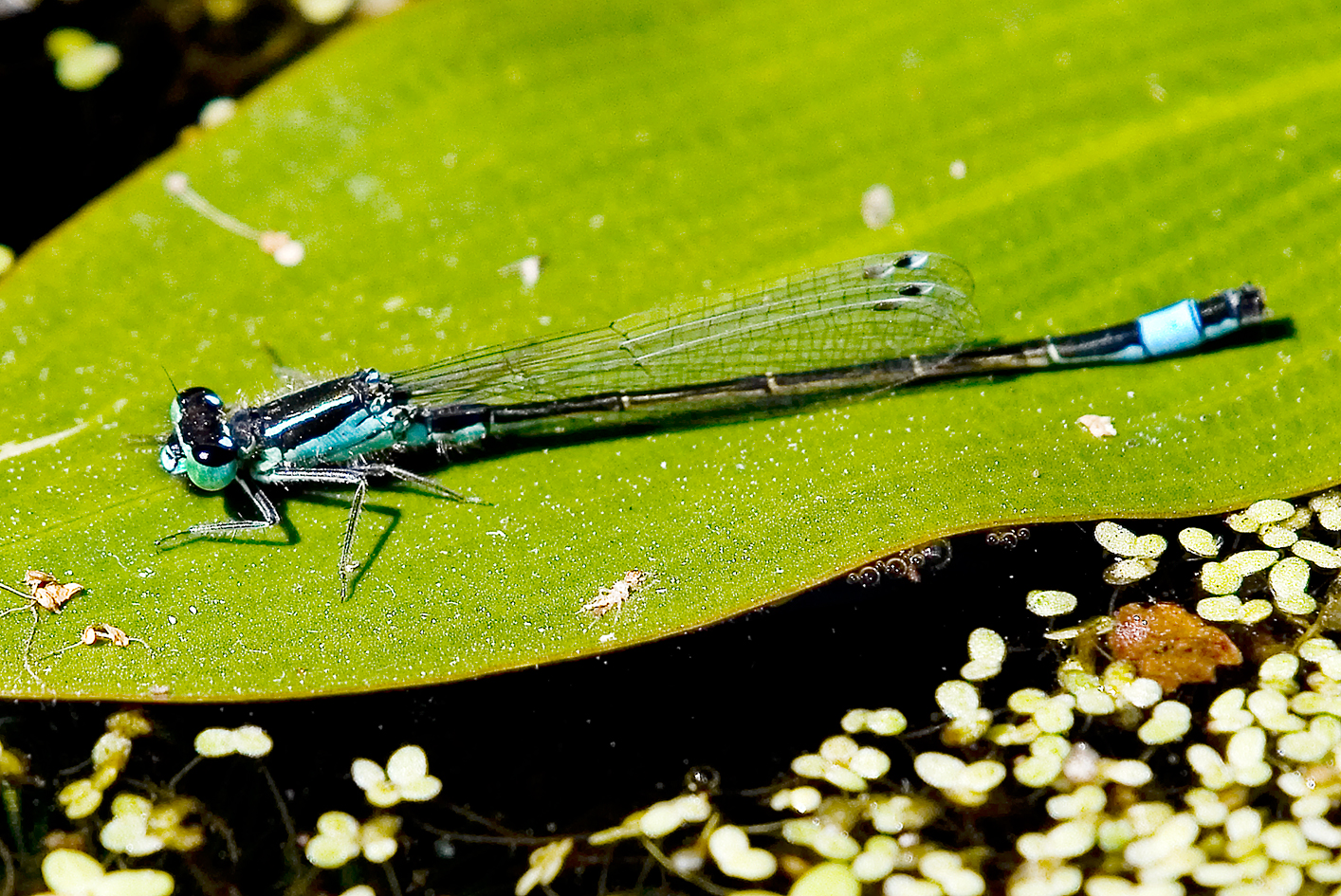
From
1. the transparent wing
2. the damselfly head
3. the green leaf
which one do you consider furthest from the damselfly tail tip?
the damselfly head

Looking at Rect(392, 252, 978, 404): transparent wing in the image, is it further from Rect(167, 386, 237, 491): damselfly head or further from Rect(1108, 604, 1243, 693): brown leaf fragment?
Rect(1108, 604, 1243, 693): brown leaf fragment

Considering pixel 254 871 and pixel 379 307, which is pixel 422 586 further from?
pixel 379 307

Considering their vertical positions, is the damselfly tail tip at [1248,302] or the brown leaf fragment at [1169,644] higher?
the damselfly tail tip at [1248,302]

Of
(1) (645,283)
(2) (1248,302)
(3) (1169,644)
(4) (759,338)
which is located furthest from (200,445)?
(2) (1248,302)

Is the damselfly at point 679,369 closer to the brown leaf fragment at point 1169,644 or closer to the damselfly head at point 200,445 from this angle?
the damselfly head at point 200,445

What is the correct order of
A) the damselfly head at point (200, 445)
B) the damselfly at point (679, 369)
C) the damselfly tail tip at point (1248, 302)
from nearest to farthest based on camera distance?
1. the damselfly head at point (200, 445)
2. the damselfly at point (679, 369)
3. the damselfly tail tip at point (1248, 302)

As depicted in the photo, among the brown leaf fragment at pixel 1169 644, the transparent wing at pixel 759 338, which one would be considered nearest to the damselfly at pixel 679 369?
the transparent wing at pixel 759 338
